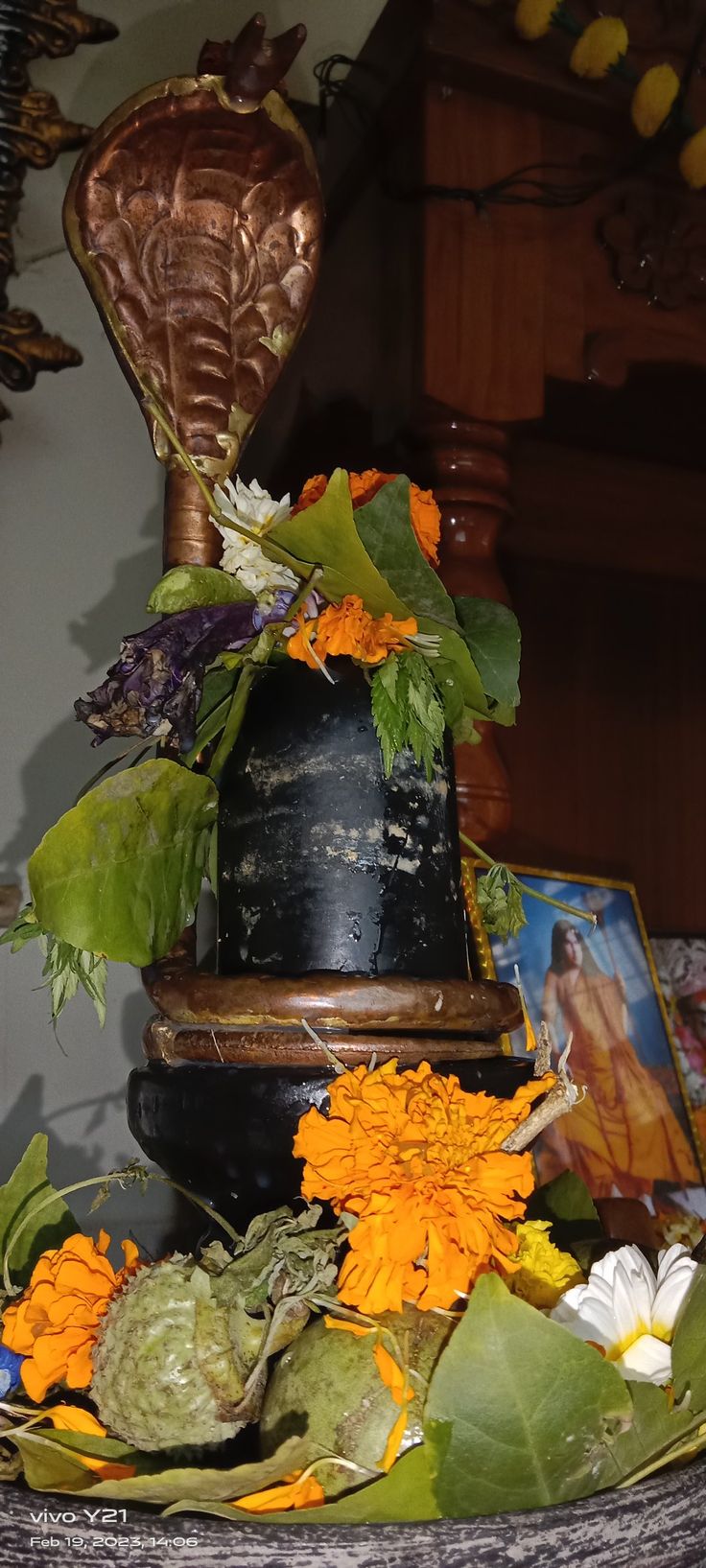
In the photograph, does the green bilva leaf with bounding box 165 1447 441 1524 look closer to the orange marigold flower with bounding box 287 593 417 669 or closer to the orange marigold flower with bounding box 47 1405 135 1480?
the orange marigold flower with bounding box 47 1405 135 1480

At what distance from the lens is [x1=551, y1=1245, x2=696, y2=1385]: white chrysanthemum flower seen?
1.13 feet

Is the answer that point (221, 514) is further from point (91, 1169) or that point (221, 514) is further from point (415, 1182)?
point (91, 1169)

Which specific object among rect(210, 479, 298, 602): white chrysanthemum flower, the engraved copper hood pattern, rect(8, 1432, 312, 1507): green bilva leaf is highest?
the engraved copper hood pattern

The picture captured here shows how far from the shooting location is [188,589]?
467 mm

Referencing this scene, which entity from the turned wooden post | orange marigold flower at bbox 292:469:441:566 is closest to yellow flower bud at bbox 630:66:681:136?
the turned wooden post

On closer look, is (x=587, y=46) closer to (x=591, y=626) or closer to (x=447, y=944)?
(x=591, y=626)

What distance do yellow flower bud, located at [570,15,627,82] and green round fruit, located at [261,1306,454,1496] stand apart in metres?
0.74

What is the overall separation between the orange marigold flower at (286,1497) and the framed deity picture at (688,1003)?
0.59 m

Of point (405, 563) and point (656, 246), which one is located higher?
point (656, 246)

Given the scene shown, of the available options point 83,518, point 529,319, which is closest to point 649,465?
point 529,319

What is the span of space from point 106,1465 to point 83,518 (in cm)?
68

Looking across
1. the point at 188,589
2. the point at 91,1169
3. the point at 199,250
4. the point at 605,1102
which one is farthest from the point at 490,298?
the point at 91,1169

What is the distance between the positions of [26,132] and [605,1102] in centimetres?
76

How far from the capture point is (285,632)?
45cm
